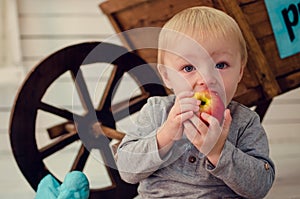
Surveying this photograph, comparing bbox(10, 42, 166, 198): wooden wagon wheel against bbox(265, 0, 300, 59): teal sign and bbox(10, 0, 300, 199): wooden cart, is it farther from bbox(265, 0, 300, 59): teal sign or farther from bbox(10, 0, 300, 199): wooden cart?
bbox(265, 0, 300, 59): teal sign

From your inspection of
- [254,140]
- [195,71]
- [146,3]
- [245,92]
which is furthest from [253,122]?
[146,3]

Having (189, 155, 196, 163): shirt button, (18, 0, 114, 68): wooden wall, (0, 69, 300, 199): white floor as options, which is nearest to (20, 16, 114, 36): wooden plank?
(18, 0, 114, 68): wooden wall

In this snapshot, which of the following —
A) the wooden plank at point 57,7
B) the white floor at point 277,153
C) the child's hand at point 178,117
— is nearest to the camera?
the child's hand at point 178,117

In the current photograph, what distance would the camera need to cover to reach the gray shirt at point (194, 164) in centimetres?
83

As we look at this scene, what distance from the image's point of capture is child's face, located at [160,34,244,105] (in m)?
0.83

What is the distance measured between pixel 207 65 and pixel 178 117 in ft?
0.33

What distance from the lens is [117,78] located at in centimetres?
142

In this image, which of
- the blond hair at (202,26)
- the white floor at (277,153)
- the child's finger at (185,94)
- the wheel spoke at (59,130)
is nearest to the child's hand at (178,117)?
the child's finger at (185,94)

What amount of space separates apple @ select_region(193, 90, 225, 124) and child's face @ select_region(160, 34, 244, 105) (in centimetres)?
1

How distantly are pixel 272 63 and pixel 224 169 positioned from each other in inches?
21.7

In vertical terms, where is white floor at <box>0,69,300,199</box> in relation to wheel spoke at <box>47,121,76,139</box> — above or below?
below

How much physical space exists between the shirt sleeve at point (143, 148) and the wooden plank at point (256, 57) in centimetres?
38

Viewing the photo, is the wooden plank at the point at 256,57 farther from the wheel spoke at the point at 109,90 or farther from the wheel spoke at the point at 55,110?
the wheel spoke at the point at 55,110

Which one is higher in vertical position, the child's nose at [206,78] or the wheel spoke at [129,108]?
the child's nose at [206,78]
